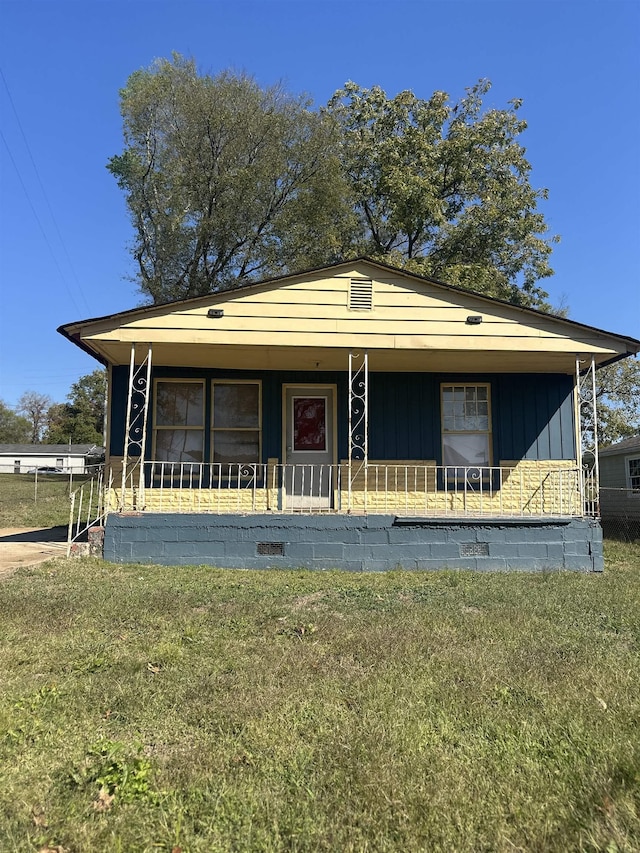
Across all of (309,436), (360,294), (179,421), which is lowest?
(309,436)

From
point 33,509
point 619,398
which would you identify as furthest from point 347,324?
point 619,398

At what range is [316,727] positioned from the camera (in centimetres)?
317

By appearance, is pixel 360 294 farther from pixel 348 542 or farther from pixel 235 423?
pixel 348 542

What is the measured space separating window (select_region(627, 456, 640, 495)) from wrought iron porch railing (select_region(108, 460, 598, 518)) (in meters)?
9.49

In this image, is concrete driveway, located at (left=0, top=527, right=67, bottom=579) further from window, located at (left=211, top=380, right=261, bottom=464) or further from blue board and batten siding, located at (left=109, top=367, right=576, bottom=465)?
window, located at (left=211, top=380, right=261, bottom=464)

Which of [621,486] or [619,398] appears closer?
[621,486]

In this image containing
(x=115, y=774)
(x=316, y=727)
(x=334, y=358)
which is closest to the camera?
(x=115, y=774)

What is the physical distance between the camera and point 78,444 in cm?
5141

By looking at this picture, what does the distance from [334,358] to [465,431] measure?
8.46 feet

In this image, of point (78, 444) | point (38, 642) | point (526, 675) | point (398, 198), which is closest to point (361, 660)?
point (526, 675)

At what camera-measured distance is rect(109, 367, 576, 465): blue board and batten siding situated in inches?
390

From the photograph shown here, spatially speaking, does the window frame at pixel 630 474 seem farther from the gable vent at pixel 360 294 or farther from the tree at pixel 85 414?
the tree at pixel 85 414

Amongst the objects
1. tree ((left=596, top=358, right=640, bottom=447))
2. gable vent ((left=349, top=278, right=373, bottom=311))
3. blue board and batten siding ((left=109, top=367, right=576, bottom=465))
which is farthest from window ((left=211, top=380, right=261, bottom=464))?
tree ((left=596, top=358, right=640, bottom=447))

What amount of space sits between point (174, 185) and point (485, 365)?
52.8 ft
